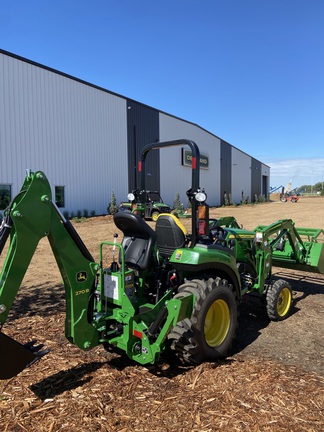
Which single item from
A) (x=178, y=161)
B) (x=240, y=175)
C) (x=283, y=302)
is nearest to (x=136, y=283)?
(x=283, y=302)

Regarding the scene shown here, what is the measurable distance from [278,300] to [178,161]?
26.9 meters

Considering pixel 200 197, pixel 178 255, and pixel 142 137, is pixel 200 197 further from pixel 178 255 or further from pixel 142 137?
pixel 142 137

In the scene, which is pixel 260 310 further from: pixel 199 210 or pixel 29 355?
pixel 29 355

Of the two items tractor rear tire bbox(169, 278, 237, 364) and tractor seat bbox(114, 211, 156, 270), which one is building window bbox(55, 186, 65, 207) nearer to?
tractor seat bbox(114, 211, 156, 270)

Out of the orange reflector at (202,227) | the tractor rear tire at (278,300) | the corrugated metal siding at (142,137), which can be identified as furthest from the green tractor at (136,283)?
the corrugated metal siding at (142,137)

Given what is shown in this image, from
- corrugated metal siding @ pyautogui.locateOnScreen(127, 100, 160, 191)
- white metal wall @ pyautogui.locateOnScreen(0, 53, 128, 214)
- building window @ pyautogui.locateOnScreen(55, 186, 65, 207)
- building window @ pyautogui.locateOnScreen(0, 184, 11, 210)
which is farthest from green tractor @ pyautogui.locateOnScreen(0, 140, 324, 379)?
corrugated metal siding @ pyautogui.locateOnScreen(127, 100, 160, 191)

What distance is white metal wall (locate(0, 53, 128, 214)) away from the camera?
699 inches

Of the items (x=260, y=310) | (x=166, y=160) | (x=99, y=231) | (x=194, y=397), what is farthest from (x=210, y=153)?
(x=194, y=397)

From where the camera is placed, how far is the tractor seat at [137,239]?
3736mm

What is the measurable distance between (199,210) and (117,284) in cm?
110

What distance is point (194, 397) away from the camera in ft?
10.0

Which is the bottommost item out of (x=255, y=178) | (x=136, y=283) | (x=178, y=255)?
(x=136, y=283)

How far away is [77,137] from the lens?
21.2 m

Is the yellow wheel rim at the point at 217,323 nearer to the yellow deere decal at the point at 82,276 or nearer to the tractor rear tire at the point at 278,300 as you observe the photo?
the tractor rear tire at the point at 278,300
